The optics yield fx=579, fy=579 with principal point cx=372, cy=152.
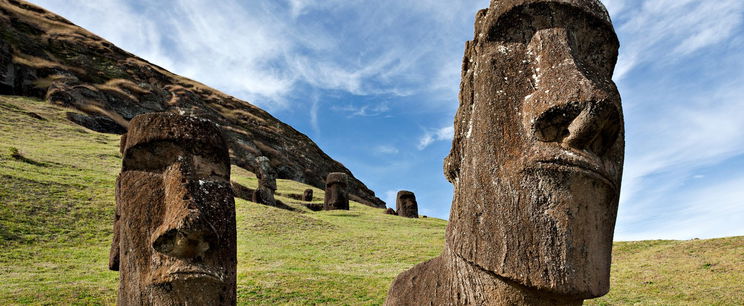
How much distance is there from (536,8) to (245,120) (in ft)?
260

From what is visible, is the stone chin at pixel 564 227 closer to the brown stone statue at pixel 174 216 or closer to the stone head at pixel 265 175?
the brown stone statue at pixel 174 216

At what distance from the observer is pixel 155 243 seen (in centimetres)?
522

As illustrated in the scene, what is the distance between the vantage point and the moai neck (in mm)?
3293

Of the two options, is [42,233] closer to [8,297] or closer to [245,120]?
[8,297]

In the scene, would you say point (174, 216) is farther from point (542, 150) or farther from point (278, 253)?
point (278, 253)

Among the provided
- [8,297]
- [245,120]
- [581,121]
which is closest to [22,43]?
[245,120]

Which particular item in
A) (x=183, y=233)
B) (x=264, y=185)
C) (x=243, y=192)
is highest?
(x=264, y=185)

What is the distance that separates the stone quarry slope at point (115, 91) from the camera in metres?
57.1

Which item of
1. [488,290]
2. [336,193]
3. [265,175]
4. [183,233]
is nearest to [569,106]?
[488,290]

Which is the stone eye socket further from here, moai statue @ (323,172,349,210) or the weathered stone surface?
the weathered stone surface

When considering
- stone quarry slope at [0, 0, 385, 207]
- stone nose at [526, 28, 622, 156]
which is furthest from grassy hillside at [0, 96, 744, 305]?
stone quarry slope at [0, 0, 385, 207]

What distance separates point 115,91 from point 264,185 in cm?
4164

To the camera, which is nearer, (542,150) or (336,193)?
(542,150)

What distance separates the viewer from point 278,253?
1825 cm
